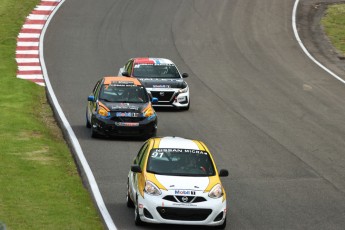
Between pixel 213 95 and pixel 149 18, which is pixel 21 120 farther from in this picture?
pixel 149 18

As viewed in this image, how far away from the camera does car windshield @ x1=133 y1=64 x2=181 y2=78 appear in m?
34.2

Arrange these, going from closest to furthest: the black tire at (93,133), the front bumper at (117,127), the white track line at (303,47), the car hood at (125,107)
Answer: the front bumper at (117,127) < the black tire at (93,133) < the car hood at (125,107) < the white track line at (303,47)

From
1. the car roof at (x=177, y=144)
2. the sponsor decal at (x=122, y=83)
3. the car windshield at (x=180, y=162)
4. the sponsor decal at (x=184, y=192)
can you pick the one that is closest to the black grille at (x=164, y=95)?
the sponsor decal at (x=122, y=83)

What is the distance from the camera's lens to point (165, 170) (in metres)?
18.9

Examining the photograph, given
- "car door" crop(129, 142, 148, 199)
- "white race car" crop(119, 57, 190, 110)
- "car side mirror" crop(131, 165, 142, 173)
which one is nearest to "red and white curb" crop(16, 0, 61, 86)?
"white race car" crop(119, 57, 190, 110)

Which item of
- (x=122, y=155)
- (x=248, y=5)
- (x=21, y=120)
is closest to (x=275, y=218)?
(x=122, y=155)

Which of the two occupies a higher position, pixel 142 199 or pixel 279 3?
pixel 142 199

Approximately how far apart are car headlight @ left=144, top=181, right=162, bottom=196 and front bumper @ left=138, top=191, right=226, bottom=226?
0.31ft

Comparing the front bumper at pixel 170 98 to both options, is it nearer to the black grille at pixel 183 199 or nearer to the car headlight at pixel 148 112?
the car headlight at pixel 148 112

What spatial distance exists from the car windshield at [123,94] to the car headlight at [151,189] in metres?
10.5

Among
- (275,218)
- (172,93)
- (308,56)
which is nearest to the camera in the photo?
(275,218)

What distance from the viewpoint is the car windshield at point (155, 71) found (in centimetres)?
3419

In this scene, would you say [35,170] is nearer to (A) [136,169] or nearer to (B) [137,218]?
(A) [136,169]

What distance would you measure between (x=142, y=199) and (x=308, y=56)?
26.5 m
